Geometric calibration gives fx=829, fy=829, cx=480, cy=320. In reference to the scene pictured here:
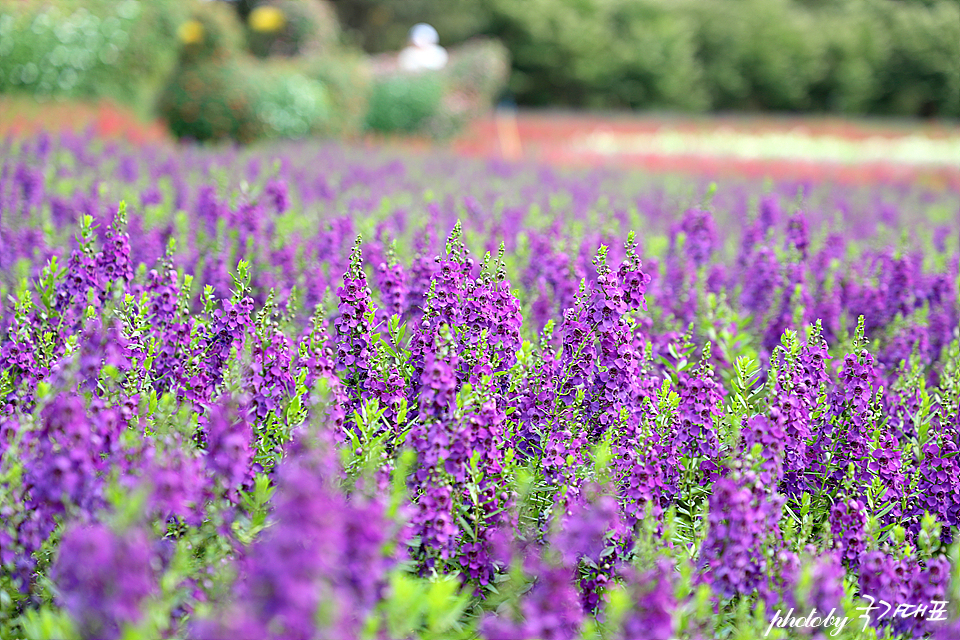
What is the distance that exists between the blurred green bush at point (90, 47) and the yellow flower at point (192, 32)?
1.09m

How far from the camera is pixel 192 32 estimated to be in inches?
593

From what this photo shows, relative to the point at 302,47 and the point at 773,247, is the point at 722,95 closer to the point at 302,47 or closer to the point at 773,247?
the point at 302,47

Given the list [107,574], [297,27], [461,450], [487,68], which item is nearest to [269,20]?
[297,27]

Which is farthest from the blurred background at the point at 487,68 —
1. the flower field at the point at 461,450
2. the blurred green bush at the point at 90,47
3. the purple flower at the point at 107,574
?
the purple flower at the point at 107,574

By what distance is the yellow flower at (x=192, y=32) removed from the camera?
1501cm

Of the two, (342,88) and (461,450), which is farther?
(342,88)

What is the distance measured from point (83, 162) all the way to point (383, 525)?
23.5 feet

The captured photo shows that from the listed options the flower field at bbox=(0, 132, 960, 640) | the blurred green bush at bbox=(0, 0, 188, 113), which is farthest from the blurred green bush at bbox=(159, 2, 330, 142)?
the flower field at bbox=(0, 132, 960, 640)

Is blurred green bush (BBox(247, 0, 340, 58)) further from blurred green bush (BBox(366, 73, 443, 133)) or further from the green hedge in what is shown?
the green hedge

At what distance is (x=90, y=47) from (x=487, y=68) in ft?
33.4

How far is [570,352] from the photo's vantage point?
3049 mm

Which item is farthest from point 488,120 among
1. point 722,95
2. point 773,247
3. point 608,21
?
point 773,247

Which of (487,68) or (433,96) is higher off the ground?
(487,68)

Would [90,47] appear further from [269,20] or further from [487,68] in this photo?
[487,68]
